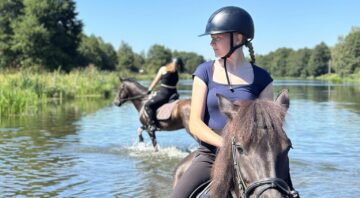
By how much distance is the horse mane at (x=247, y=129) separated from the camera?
253cm

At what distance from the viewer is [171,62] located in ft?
42.8

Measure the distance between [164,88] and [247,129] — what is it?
10.6m

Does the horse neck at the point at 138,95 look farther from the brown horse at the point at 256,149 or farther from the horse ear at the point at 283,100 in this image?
the brown horse at the point at 256,149

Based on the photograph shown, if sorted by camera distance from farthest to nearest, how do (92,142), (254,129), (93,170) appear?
(92,142) → (93,170) → (254,129)

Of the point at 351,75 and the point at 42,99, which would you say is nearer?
the point at 42,99

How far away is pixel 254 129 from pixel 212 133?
563 millimetres

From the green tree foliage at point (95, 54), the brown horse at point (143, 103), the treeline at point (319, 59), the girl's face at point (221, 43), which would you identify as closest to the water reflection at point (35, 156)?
the brown horse at point (143, 103)

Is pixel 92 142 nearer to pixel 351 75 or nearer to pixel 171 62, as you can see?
pixel 171 62

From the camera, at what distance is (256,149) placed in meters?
2.51

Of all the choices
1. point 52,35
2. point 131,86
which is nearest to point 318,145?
point 131,86

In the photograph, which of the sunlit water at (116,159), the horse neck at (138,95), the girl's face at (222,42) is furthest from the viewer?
the horse neck at (138,95)

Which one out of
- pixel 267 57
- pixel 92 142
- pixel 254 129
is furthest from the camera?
pixel 267 57

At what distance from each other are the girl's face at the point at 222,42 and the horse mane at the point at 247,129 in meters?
0.62

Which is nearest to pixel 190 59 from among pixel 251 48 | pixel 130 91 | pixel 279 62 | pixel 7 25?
pixel 279 62
